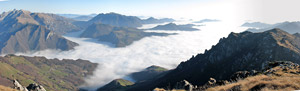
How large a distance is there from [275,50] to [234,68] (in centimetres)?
3825

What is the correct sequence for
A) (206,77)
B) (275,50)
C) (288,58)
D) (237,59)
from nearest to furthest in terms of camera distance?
1. (288,58)
2. (275,50)
3. (237,59)
4. (206,77)

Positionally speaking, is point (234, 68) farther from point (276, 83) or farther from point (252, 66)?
point (276, 83)

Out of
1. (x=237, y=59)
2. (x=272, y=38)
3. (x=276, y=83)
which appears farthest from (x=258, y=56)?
(x=276, y=83)

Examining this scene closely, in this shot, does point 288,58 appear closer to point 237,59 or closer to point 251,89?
point 237,59

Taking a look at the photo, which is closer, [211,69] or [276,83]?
[276,83]

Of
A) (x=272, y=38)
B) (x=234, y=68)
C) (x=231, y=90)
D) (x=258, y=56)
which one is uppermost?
(x=231, y=90)

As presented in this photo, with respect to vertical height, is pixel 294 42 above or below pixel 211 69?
above

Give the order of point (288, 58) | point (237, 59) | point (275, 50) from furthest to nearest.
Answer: point (237, 59) < point (275, 50) < point (288, 58)

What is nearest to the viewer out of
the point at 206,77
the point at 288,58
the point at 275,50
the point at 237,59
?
the point at 288,58

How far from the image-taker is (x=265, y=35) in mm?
192000

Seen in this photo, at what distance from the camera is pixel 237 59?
177 metres

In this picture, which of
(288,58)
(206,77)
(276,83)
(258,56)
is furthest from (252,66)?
(276,83)

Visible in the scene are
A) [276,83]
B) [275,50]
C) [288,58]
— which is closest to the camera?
[276,83]

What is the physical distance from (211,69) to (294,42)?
95.3 m
